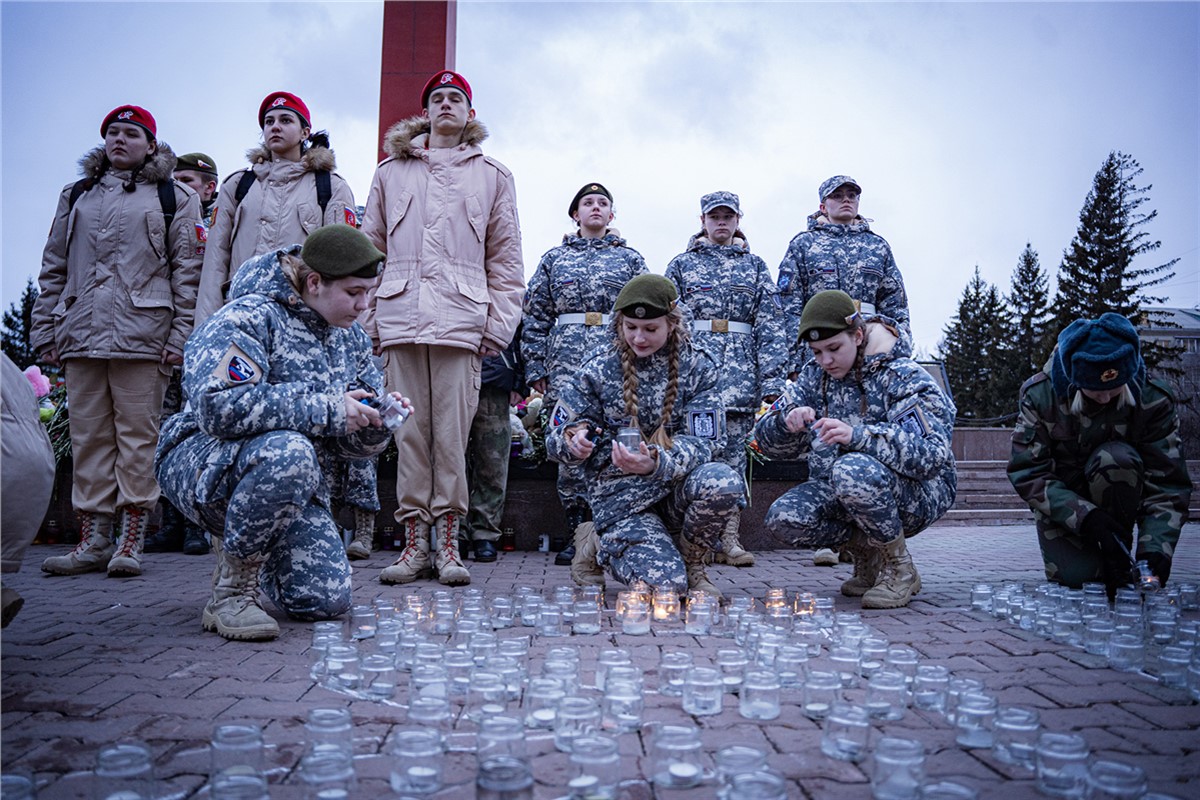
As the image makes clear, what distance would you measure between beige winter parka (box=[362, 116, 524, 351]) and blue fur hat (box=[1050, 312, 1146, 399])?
315 centimetres

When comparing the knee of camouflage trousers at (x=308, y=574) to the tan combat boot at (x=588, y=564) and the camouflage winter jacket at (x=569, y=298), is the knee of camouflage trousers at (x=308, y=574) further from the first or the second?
the camouflage winter jacket at (x=569, y=298)

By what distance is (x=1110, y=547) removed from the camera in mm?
4719

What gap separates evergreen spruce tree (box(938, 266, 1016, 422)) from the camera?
4956 cm

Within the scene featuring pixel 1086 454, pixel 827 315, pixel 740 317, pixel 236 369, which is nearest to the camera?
pixel 236 369

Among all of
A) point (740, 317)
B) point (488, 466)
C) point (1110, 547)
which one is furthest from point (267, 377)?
point (1110, 547)

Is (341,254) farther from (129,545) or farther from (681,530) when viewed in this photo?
(129,545)

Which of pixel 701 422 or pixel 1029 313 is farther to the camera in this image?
pixel 1029 313

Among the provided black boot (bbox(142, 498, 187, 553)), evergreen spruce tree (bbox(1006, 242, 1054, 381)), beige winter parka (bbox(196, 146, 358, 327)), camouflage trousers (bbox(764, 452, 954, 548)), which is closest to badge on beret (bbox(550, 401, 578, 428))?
camouflage trousers (bbox(764, 452, 954, 548))

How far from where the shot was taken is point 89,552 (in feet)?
17.7

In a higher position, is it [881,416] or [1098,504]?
[881,416]

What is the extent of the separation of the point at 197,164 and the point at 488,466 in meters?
3.68

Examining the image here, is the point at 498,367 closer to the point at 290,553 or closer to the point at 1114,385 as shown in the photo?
the point at 290,553


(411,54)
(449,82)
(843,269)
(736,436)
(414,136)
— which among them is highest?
(411,54)

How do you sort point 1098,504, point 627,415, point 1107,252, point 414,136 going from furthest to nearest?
1. point 1107,252
2. point 414,136
3. point 1098,504
4. point 627,415
